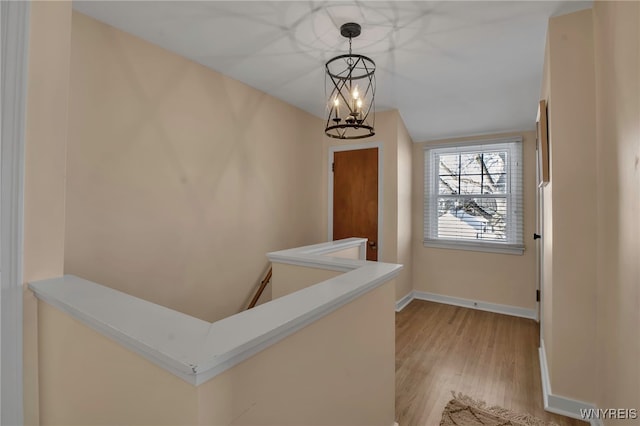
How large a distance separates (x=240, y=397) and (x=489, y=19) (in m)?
2.42

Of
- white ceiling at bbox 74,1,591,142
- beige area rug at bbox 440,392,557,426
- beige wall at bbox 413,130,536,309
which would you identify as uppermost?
white ceiling at bbox 74,1,591,142

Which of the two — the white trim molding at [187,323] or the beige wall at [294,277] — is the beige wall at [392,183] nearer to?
the beige wall at [294,277]

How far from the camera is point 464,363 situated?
2.58 m

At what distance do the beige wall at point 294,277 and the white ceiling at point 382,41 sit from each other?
158 cm

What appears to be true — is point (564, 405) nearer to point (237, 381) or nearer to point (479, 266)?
point (479, 266)

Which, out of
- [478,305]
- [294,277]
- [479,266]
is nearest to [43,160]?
[294,277]

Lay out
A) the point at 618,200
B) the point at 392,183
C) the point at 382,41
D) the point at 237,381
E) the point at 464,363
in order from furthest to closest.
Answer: the point at 392,183, the point at 464,363, the point at 382,41, the point at 618,200, the point at 237,381

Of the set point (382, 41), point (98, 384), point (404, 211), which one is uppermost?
point (382, 41)

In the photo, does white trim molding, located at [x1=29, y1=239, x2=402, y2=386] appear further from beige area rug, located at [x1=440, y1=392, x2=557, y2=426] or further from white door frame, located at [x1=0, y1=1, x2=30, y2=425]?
beige area rug, located at [x1=440, y1=392, x2=557, y2=426]

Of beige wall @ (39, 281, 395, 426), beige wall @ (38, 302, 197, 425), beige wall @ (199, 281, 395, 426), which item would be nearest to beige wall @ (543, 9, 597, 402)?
beige wall @ (199, 281, 395, 426)

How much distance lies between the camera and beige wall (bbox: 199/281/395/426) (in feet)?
2.51

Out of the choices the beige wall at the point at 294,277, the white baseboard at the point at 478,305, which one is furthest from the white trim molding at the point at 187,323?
the white baseboard at the point at 478,305

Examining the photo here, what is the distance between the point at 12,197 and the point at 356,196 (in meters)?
3.17

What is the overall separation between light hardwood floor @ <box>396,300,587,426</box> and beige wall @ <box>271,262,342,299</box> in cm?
102
